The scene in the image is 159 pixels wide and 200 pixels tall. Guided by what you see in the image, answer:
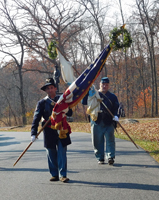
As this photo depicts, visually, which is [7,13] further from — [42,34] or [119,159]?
[119,159]

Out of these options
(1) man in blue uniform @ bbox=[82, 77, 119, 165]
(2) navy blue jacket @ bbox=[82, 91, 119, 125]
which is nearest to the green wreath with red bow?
(1) man in blue uniform @ bbox=[82, 77, 119, 165]

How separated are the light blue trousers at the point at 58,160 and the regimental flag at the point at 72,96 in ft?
0.99

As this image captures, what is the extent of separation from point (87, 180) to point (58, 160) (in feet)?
2.11

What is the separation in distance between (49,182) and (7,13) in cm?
3152

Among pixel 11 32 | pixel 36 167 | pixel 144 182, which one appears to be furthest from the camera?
pixel 11 32

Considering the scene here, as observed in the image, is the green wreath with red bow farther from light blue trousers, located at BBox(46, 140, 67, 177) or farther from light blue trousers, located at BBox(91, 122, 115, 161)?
light blue trousers, located at BBox(46, 140, 67, 177)

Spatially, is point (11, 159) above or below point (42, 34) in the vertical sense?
below

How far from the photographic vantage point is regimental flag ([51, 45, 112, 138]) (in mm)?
5832

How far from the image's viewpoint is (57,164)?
237 inches

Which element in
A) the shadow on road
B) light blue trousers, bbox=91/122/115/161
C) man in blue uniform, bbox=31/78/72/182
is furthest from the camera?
light blue trousers, bbox=91/122/115/161

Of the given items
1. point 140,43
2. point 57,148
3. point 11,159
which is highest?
point 140,43

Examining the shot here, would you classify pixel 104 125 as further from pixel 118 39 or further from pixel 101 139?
pixel 118 39

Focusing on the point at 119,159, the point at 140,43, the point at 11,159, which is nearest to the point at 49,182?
the point at 119,159

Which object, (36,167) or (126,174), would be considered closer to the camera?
(126,174)
